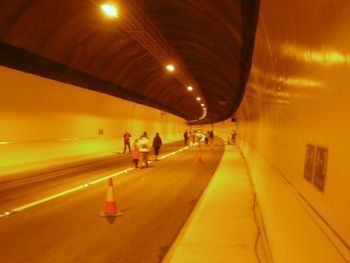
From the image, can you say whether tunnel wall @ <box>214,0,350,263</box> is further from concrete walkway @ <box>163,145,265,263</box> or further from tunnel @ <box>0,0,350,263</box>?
concrete walkway @ <box>163,145,265,263</box>

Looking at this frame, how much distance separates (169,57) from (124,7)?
8319 millimetres

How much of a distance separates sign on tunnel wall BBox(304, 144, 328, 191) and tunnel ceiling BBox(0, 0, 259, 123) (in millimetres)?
8197

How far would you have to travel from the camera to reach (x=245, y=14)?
12.2 meters

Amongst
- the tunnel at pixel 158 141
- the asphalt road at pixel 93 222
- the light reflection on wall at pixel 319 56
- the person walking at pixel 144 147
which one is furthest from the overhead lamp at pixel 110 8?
the person walking at pixel 144 147

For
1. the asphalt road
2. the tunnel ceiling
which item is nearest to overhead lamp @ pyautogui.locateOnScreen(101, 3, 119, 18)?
the tunnel ceiling

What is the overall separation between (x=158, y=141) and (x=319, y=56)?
2418 centimetres

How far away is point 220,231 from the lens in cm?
806

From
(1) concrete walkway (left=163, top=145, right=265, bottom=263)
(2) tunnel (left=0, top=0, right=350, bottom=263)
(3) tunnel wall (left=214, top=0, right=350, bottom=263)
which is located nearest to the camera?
(3) tunnel wall (left=214, top=0, right=350, bottom=263)

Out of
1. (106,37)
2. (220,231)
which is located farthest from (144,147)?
(220,231)

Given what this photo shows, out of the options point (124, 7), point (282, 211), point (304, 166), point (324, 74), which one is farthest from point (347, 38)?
point (124, 7)

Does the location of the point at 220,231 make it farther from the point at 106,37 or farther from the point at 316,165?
the point at 106,37

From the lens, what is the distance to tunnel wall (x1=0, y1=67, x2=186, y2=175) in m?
18.6

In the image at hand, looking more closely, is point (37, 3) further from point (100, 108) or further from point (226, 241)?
point (100, 108)

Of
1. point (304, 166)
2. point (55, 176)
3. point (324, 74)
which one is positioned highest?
point (324, 74)
